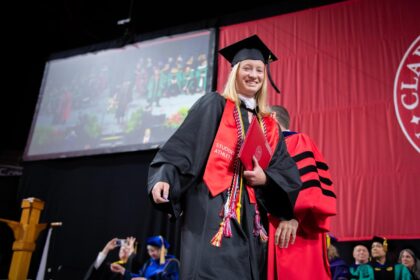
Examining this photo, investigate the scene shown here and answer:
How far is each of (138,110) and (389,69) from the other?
3440 mm

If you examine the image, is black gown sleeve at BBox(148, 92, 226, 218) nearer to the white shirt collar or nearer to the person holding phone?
the white shirt collar

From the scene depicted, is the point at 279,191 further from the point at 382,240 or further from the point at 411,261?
the point at 411,261

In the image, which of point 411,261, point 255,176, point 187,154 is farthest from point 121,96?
point 255,176

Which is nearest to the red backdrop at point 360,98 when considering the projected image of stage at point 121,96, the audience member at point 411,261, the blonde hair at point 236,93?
the audience member at point 411,261

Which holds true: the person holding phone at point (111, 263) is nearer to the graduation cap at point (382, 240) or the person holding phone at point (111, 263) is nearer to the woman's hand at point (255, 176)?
the graduation cap at point (382, 240)

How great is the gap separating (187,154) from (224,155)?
147 mm

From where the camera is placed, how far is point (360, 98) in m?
4.93

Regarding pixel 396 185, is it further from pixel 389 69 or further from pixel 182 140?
pixel 182 140

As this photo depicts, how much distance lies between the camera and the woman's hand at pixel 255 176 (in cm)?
162

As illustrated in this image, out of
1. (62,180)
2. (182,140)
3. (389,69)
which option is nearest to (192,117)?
(182,140)

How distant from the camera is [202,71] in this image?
19.8 feet

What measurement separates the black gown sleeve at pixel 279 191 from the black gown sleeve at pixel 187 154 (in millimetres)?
267

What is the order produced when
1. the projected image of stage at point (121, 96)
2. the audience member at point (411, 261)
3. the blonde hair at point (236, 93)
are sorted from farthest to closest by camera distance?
1. the projected image of stage at point (121, 96)
2. the audience member at point (411, 261)
3. the blonde hair at point (236, 93)

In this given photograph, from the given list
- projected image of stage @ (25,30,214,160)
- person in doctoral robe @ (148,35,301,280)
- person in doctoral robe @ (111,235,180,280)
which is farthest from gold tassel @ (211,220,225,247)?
projected image of stage @ (25,30,214,160)
